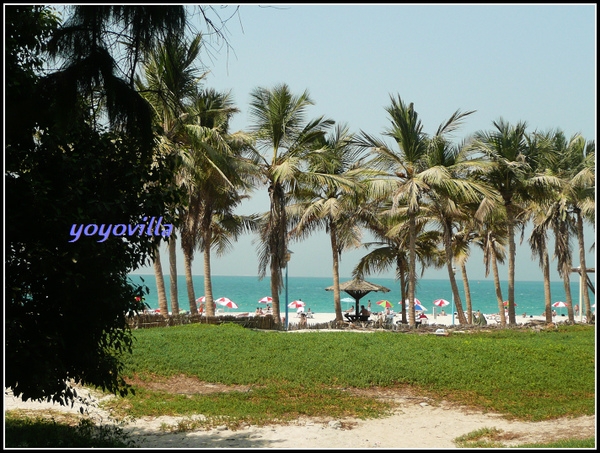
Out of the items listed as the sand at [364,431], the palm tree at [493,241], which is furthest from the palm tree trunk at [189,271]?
the palm tree at [493,241]

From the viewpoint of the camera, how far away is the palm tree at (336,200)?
26.0 metres

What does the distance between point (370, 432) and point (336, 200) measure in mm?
18299

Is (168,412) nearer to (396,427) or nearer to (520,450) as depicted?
(396,427)

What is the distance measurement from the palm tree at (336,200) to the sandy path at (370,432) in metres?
15.5

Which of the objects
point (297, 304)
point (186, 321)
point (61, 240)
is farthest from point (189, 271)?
point (297, 304)

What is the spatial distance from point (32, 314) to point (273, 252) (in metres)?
17.4

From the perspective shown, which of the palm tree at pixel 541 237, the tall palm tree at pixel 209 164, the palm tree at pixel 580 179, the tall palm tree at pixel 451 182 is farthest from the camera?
the palm tree at pixel 541 237

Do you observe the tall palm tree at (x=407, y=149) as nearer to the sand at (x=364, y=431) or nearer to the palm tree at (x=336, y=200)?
the palm tree at (x=336, y=200)

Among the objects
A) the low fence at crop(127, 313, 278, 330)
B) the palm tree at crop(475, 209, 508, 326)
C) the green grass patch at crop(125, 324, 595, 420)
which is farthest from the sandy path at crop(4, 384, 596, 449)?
the palm tree at crop(475, 209, 508, 326)

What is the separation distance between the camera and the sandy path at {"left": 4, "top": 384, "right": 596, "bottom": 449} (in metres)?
8.88

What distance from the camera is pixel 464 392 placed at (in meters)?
12.5

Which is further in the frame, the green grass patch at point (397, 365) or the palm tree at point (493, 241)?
the palm tree at point (493, 241)

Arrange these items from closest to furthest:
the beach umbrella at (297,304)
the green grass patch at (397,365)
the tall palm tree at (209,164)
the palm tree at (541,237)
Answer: the green grass patch at (397,365)
the tall palm tree at (209,164)
the palm tree at (541,237)
the beach umbrella at (297,304)

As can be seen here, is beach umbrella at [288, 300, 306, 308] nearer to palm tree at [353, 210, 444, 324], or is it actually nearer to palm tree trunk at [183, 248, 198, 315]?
palm tree at [353, 210, 444, 324]
